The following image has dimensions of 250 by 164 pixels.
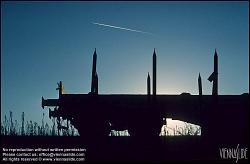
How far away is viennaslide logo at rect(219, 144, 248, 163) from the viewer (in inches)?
377

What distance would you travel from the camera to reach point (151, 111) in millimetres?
10156

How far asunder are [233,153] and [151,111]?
282cm

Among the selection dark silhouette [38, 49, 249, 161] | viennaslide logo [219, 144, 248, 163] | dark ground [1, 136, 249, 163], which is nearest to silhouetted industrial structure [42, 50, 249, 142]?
dark silhouette [38, 49, 249, 161]

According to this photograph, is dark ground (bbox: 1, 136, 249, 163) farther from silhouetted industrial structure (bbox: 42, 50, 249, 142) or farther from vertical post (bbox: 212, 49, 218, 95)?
vertical post (bbox: 212, 49, 218, 95)

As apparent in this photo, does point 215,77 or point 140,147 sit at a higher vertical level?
point 215,77

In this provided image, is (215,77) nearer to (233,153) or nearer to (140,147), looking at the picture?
(233,153)

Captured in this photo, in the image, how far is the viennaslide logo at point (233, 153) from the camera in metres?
9.59

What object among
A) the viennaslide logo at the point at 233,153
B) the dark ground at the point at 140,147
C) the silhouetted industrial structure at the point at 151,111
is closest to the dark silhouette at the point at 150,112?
the silhouetted industrial structure at the point at 151,111

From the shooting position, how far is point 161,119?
1073 cm

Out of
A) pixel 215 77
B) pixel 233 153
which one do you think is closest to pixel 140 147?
pixel 233 153

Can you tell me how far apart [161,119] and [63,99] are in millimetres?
3466

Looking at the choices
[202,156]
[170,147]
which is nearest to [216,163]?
[202,156]

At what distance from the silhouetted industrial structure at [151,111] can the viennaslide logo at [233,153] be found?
65 centimetres

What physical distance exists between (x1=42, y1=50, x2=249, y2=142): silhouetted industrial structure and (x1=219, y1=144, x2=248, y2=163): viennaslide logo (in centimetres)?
65
